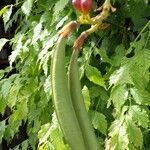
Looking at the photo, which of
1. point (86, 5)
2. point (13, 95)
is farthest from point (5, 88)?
point (86, 5)

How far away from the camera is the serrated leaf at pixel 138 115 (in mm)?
1310

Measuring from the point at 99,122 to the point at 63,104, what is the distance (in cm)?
100

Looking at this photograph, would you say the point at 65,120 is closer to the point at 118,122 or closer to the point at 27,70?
the point at 118,122

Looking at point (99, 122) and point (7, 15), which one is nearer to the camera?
point (99, 122)

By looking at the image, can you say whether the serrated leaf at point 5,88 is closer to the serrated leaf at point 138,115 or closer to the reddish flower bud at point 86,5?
the serrated leaf at point 138,115

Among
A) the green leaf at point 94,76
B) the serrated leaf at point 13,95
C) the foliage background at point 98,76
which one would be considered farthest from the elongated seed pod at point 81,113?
the serrated leaf at point 13,95

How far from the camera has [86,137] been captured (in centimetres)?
51

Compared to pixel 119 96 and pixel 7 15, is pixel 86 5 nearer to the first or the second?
pixel 119 96

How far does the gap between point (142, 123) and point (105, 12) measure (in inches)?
28.5

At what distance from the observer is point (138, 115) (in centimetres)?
132

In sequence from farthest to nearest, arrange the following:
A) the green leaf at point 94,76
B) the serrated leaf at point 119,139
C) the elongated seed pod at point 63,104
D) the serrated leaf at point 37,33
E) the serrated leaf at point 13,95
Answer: the serrated leaf at point 13,95, the serrated leaf at point 37,33, the green leaf at point 94,76, the serrated leaf at point 119,139, the elongated seed pod at point 63,104

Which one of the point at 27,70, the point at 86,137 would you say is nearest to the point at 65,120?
the point at 86,137

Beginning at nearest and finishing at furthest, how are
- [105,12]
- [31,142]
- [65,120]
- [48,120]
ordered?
[65,120]
[105,12]
[48,120]
[31,142]

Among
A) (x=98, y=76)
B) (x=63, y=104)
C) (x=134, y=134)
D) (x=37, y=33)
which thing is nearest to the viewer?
(x=63, y=104)
